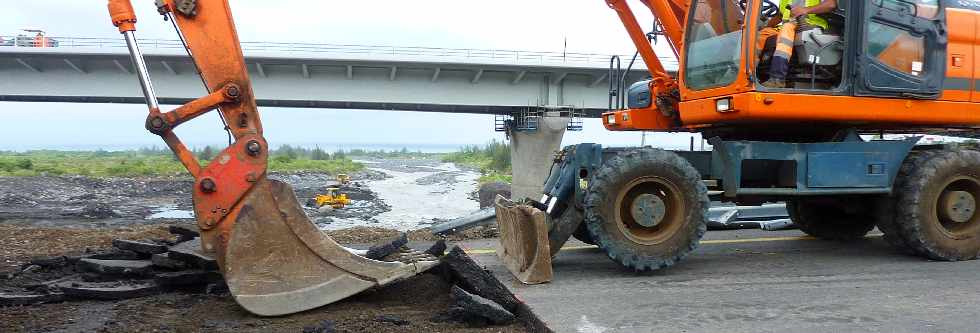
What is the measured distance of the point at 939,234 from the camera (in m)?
6.46

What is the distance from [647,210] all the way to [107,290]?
423 cm

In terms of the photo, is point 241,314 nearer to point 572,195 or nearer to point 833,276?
point 572,195

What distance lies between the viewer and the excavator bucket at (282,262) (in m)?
4.54

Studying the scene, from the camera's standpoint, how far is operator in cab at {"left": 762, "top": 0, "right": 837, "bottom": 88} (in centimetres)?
597

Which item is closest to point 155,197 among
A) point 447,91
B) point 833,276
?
point 447,91

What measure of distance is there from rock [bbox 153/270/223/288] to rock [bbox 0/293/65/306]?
649mm

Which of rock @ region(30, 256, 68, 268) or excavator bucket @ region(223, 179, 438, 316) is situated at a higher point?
excavator bucket @ region(223, 179, 438, 316)

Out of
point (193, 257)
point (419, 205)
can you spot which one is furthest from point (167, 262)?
point (419, 205)

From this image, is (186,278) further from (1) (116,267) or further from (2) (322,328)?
(2) (322,328)

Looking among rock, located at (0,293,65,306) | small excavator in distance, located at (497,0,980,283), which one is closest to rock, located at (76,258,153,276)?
rock, located at (0,293,65,306)

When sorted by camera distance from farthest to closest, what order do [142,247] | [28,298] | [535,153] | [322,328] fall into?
[535,153] → [142,247] → [28,298] → [322,328]

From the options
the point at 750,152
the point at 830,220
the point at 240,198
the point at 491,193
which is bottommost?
the point at 491,193

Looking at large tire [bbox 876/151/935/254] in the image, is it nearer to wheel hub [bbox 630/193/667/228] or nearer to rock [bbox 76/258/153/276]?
wheel hub [bbox 630/193/667/228]

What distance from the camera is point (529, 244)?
569 centimetres
